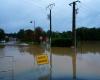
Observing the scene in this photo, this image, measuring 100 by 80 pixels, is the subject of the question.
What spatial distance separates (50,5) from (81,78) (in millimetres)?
18475

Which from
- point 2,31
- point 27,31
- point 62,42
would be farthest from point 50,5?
point 2,31

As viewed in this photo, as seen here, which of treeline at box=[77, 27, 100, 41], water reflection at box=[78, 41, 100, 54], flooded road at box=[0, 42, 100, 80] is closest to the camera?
flooded road at box=[0, 42, 100, 80]

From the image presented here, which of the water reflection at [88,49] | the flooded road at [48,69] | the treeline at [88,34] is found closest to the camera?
the flooded road at [48,69]

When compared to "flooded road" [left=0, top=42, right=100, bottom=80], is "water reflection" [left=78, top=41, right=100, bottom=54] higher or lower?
higher

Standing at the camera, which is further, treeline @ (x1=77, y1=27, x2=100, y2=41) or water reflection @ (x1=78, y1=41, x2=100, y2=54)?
treeline @ (x1=77, y1=27, x2=100, y2=41)

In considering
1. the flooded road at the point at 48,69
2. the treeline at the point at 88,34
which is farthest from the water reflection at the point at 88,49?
the flooded road at the point at 48,69

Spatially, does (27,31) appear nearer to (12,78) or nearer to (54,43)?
(54,43)

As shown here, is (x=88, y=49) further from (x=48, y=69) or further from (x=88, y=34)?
(x=48, y=69)

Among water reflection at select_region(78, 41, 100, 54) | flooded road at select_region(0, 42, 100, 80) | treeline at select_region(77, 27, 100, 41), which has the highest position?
treeline at select_region(77, 27, 100, 41)

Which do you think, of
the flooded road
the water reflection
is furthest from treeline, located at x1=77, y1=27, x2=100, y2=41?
the flooded road

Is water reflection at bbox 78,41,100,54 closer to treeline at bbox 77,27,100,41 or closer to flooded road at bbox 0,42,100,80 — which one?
treeline at bbox 77,27,100,41

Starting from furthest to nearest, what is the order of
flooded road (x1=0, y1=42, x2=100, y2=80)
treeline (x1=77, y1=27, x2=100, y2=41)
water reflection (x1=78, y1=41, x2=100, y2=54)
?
treeline (x1=77, y1=27, x2=100, y2=41)
water reflection (x1=78, y1=41, x2=100, y2=54)
flooded road (x1=0, y1=42, x2=100, y2=80)

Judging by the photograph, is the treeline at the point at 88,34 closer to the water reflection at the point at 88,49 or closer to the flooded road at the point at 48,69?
the water reflection at the point at 88,49

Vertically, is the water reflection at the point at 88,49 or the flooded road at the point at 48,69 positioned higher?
the water reflection at the point at 88,49
